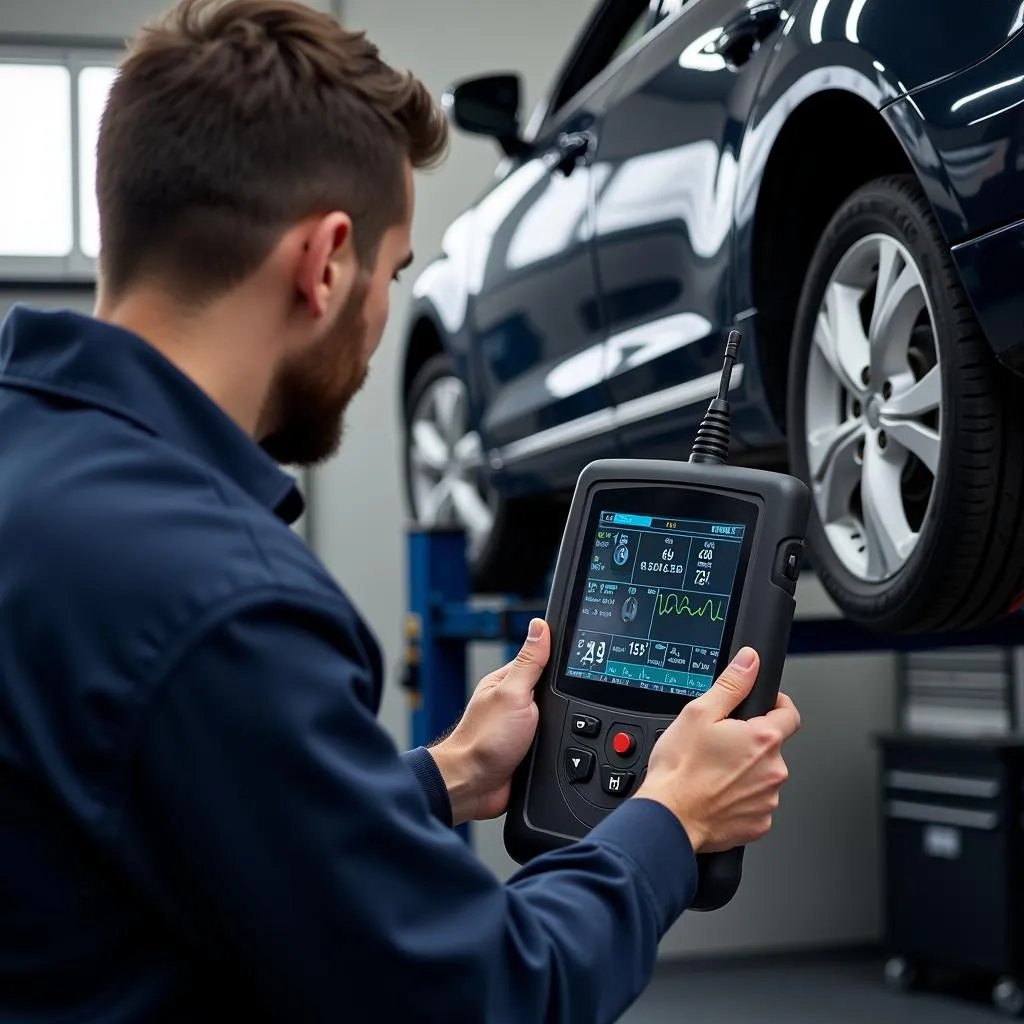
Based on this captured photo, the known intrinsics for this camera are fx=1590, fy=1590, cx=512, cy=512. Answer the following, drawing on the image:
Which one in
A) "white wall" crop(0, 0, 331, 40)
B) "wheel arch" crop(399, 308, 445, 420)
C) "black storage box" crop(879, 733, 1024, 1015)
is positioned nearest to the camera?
"wheel arch" crop(399, 308, 445, 420)

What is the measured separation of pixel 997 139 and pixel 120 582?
3.26 feet

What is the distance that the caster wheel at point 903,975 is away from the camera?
16.2 feet

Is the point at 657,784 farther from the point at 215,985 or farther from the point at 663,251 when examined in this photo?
the point at 663,251

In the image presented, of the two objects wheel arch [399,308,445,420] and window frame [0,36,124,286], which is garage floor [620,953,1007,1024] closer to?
wheel arch [399,308,445,420]

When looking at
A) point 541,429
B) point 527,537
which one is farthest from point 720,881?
point 527,537

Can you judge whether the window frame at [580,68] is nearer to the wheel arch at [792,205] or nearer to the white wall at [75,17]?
the wheel arch at [792,205]

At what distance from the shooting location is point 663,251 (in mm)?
2139

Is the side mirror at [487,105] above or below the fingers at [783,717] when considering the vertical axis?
above

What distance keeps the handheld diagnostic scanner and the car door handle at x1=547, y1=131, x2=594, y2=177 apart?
142 cm

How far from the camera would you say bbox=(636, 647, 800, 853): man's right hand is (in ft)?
3.10

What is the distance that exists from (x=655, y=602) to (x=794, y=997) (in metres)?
4.12

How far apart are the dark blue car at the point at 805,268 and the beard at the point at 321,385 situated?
735mm

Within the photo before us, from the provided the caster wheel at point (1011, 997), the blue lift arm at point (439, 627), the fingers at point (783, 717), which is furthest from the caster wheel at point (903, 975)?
the fingers at point (783, 717)

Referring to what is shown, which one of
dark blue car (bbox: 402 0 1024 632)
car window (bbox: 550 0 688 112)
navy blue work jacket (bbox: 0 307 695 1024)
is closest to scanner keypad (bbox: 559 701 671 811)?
navy blue work jacket (bbox: 0 307 695 1024)
